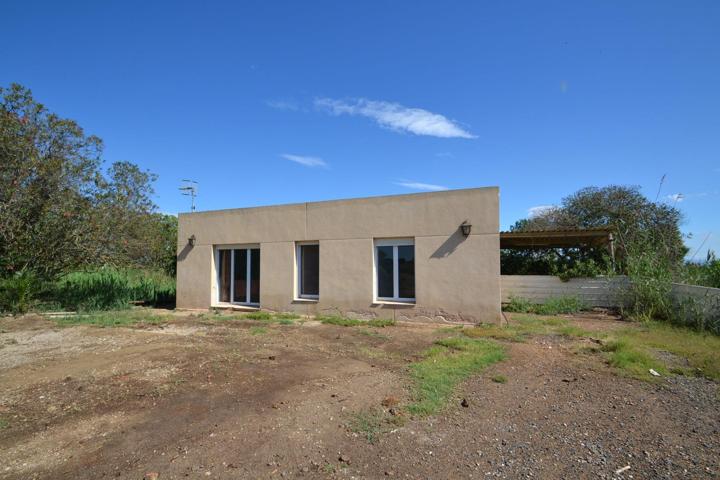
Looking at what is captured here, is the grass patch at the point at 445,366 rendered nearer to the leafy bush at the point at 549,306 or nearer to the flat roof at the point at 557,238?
the leafy bush at the point at 549,306

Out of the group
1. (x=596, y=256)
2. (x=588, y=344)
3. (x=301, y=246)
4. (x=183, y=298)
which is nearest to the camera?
(x=588, y=344)

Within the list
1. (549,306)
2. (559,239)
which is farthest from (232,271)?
(559,239)

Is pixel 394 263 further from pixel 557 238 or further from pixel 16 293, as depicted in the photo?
pixel 16 293

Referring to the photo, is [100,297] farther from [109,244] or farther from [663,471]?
[663,471]

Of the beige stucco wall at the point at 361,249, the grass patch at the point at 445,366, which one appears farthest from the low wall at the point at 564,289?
the grass patch at the point at 445,366

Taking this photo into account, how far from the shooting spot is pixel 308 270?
11469mm

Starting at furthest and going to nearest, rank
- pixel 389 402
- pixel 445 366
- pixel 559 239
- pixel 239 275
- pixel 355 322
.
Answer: pixel 559 239
pixel 239 275
pixel 355 322
pixel 445 366
pixel 389 402

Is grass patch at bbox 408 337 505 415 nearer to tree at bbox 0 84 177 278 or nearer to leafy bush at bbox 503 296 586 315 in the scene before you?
leafy bush at bbox 503 296 586 315

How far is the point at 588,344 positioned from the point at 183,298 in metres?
11.6

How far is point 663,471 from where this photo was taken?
2.90 metres

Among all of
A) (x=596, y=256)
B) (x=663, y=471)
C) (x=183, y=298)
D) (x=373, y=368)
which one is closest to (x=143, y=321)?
(x=183, y=298)

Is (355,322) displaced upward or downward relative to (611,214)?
downward

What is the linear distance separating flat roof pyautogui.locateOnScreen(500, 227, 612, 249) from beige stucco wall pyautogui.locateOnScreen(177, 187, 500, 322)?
4333mm

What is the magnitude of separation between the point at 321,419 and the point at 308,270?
7810 mm
